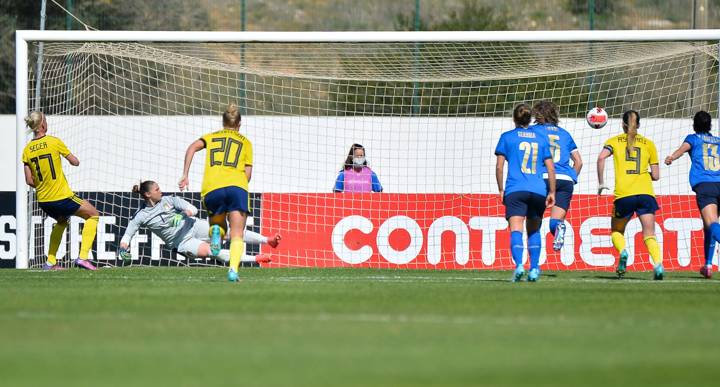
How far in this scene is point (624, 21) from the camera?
26453 mm

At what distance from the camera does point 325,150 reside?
1980 cm

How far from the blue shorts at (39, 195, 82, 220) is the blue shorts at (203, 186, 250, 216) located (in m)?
3.97

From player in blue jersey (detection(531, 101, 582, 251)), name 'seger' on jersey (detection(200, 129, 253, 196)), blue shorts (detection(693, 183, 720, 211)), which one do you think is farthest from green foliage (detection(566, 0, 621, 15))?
name 'seger' on jersey (detection(200, 129, 253, 196))

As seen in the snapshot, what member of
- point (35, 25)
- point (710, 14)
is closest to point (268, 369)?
point (35, 25)

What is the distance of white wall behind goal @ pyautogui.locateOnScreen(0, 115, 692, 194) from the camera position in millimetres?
19469

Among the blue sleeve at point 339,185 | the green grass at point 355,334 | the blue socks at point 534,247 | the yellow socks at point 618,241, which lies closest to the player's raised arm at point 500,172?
the blue socks at point 534,247

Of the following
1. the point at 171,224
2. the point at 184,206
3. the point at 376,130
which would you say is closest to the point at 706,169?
the point at 376,130

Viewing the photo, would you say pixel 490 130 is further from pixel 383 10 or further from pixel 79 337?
pixel 79 337

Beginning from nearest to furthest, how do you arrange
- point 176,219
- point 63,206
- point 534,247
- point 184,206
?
point 534,247 < point 63,206 < point 184,206 < point 176,219

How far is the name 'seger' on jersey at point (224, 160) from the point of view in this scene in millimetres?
12422

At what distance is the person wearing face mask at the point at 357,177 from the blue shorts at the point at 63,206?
13.0ft

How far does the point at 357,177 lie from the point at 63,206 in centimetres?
443

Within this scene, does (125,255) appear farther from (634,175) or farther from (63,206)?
(634,175)

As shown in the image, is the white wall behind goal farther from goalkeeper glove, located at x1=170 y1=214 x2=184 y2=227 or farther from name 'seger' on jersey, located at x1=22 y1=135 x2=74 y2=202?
name 'seger' on jersey, located at x1=22 y1=135 x2=74 y2=202
